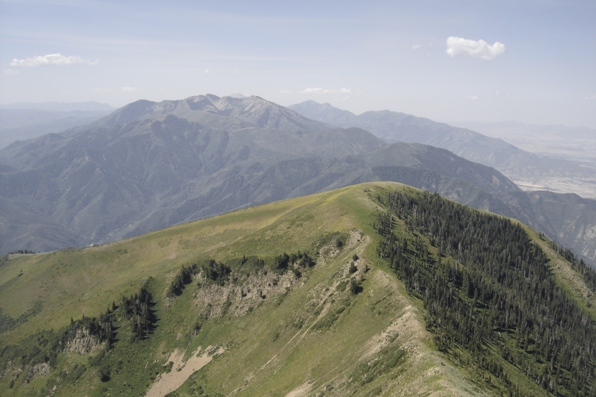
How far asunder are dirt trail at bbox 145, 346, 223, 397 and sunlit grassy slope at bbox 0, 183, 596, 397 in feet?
2.03

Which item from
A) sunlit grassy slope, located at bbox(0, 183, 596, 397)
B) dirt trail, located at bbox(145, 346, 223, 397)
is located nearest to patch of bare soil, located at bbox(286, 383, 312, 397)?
sunlit grassy slope, located at bbox(0, 183, 596, 397)

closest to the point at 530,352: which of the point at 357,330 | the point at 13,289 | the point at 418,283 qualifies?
the point at 418,283

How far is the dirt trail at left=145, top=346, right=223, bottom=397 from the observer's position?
10288cm

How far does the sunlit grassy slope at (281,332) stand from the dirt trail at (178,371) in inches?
24.3

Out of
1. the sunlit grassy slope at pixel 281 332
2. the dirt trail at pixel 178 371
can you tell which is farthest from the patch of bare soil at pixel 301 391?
the dirt trail at pixel 178 371

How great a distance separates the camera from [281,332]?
4018 inches

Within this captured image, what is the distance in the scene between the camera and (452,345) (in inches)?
2840

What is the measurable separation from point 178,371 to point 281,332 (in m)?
34.5

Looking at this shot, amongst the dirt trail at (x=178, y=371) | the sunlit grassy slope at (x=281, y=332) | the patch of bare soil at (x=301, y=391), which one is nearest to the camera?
the sunlit grassy slope at (x=281, y=332)

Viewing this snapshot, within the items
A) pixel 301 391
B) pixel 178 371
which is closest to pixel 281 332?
pixel 301 391

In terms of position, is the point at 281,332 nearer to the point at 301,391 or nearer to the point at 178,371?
the point at 301,391

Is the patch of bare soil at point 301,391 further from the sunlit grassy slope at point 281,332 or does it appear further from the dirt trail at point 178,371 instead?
the dirt trail at point 178,371

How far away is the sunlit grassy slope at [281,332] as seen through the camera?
70.9m

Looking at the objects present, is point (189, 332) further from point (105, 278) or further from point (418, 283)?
point (105, 278)
